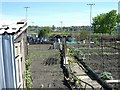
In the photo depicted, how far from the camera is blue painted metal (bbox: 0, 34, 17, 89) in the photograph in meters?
1.67

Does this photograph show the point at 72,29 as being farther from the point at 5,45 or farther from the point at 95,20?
the point at 5,45

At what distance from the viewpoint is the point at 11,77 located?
1.84m

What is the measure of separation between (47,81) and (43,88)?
3.10ft

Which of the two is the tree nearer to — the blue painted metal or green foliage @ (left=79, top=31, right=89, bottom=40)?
green foliage @ (left=79, top=31, right=89, bottom=40)

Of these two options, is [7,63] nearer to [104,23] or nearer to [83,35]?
[83,35]

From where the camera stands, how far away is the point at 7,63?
1.78 metres

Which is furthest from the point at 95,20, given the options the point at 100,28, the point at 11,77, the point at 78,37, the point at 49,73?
the point at 11,77

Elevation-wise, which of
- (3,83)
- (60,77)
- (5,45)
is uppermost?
(5,45)

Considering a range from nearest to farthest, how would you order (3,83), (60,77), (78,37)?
(3,83) < (60,77) < (78,37)

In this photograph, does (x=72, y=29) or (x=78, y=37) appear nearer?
(x=78, y=37)

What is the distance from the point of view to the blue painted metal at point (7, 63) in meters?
1.67

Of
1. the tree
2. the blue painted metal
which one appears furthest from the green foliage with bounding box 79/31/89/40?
the blue painted metal

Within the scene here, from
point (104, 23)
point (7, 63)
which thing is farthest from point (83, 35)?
point (7, 63)

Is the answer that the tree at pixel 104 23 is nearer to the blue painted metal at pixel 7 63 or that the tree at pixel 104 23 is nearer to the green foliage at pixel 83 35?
the green foliage at pixel 83 35
